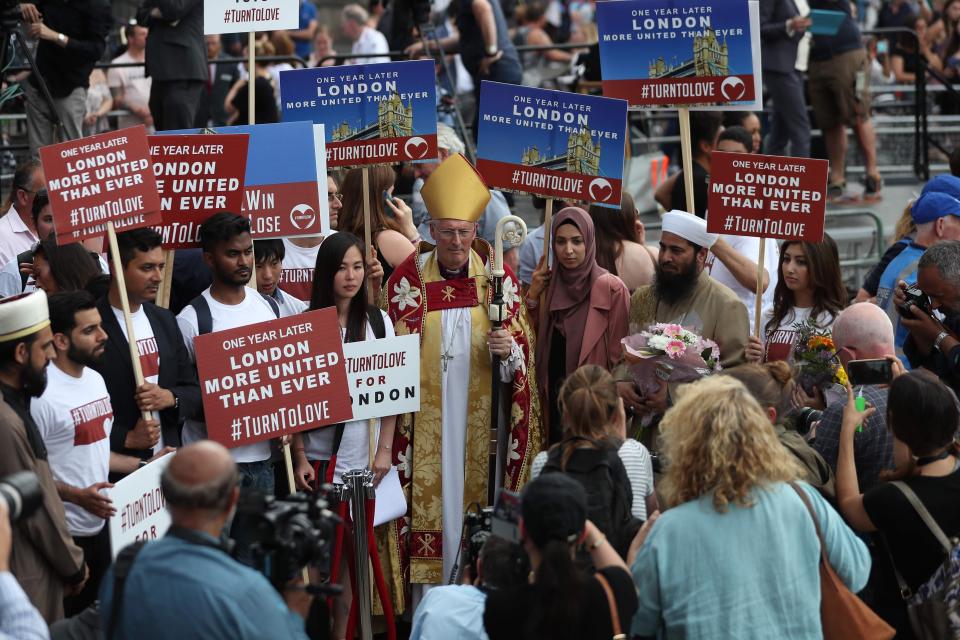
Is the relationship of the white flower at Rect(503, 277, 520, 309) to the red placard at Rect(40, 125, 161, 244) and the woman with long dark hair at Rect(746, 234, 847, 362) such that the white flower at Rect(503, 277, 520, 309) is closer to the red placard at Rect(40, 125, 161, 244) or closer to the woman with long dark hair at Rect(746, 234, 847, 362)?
the woman with long dark hair at Rect(746, 234, 847, 362)

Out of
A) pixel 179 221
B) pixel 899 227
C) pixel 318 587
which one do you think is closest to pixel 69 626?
pixel 318 587

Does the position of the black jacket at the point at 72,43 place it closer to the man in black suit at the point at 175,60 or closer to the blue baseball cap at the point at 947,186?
the man in black suit at the point at 175,60

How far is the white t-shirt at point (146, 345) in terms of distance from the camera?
580cm

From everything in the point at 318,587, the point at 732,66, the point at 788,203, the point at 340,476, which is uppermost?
the point at 732,66

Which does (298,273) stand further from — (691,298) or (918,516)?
(918,516)

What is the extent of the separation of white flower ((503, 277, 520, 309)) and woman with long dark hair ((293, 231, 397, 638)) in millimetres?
624

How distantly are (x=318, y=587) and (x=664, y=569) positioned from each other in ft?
3.56

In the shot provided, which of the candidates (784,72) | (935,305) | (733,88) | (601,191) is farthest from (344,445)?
(784,72)

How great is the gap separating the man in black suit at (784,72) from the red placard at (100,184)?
23.5 feet

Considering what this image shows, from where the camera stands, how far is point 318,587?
4.03 metres

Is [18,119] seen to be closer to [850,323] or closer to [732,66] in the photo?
[732,66]

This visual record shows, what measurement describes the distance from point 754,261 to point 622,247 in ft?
2.60

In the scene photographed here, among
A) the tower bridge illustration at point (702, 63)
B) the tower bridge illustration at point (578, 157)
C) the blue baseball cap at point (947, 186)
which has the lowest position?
the blue baseball cap at point (947, 186)

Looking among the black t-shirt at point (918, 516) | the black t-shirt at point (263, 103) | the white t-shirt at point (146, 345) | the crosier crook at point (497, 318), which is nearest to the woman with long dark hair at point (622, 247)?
the crosier crook at point (497, 318)
